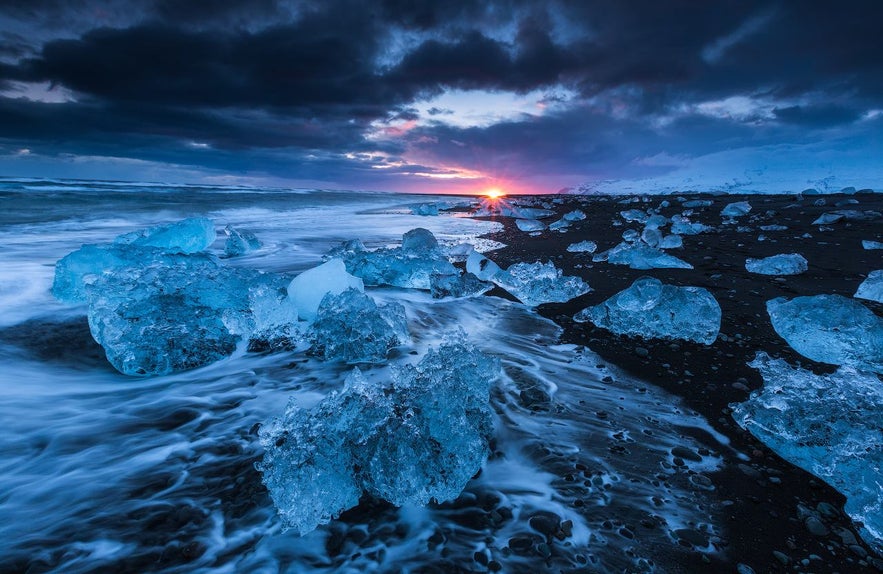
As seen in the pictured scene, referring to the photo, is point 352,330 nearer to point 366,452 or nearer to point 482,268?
point 366,452

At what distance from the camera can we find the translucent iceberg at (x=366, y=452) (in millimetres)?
1923

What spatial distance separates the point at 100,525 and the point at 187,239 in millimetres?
7462

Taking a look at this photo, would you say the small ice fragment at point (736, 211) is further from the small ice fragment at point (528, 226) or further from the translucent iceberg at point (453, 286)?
the translucent iceberg at point (453, 286)

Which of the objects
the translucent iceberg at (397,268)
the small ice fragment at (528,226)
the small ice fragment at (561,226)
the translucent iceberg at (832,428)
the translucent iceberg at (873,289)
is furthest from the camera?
the small ice fragment at (528,226)

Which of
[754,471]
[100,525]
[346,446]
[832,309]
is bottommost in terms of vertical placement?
[100,525]

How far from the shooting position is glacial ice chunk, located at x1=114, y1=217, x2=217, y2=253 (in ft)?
24.4

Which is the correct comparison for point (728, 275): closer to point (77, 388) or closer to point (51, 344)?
point (77, 388)

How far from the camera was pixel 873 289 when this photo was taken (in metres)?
4.75

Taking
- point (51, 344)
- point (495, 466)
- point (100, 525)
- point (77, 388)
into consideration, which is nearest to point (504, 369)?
point (495, 466)

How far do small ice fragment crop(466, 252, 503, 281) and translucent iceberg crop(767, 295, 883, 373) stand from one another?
12.5 ft

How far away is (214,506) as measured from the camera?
210 centimetres

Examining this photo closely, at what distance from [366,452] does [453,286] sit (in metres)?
3.93

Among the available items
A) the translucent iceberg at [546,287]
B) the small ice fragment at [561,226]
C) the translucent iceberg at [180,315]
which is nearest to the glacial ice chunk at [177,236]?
the translucent iceberg at [180,315]

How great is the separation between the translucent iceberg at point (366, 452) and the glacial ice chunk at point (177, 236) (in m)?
6.80
